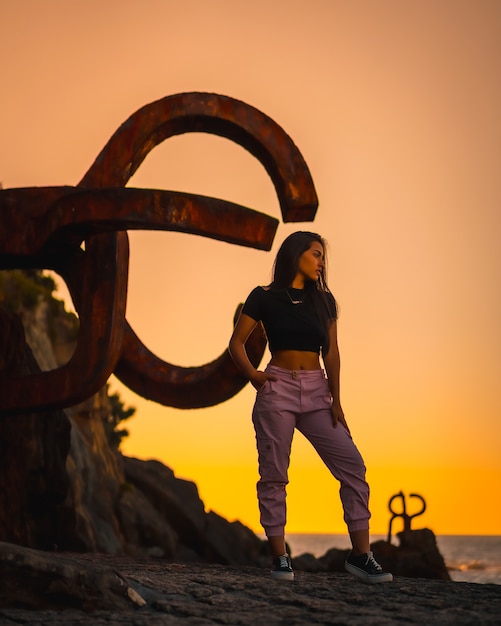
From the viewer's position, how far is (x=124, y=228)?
554 centimetres

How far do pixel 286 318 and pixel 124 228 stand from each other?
1087 millimetres

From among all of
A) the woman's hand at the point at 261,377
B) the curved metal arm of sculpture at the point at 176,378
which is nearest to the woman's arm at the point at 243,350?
the woman's hand at the point at 261,377

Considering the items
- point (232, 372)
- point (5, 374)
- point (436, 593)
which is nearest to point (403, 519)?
point (232, 372)

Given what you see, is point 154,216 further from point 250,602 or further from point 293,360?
point 250,602

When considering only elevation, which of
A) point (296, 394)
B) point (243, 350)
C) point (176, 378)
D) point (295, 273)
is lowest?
point (296, 394)

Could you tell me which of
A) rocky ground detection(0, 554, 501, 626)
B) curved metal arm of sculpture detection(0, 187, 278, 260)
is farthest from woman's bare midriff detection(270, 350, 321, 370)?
rocky ground detection(0, 554, 501, 626)

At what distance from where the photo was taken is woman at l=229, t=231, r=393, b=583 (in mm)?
5133

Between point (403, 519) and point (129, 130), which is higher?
point (129, 130)

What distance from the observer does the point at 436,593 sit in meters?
4.47

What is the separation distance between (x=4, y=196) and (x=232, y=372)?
73.9 inches

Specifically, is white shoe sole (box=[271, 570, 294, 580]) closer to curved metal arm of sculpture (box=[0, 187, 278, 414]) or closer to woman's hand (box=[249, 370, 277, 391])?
woman's hand (box=[249, 370, 277, 391])

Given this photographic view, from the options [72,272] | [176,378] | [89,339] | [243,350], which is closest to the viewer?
[243,350]

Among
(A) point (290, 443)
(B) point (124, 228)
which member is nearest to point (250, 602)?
(A) point (290, 443)

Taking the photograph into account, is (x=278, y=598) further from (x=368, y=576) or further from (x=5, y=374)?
(x=5, y=374)
